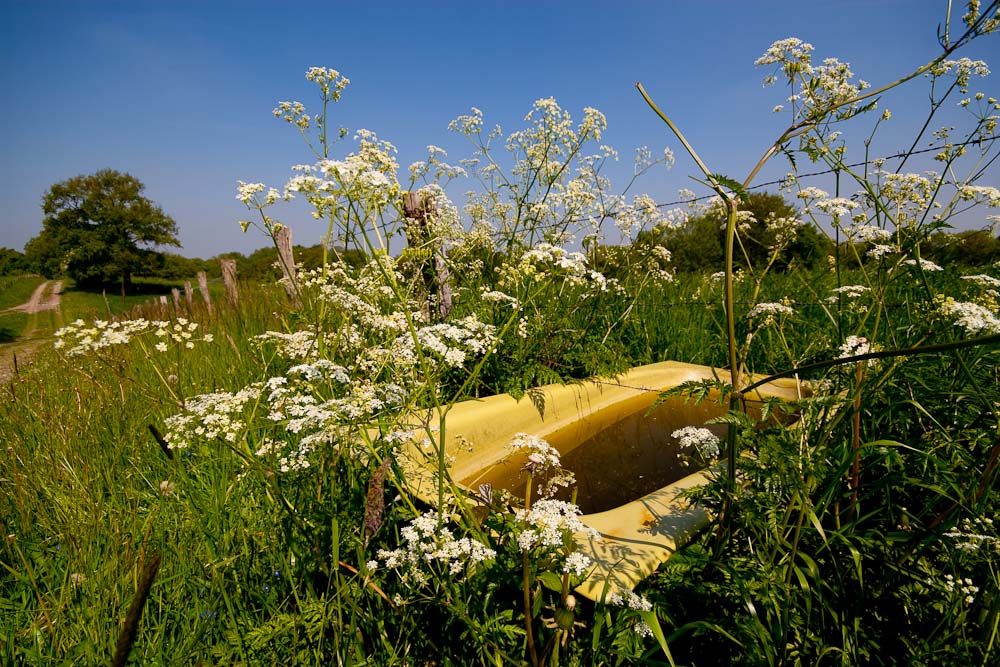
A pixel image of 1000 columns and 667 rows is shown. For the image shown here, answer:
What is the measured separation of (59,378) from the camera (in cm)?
334

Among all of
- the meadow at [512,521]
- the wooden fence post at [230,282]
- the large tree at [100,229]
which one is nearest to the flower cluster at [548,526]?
the meadow at [512,521]

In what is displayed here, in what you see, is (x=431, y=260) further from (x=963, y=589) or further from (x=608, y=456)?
(x=963, y=589)

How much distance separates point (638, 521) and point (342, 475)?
38.9 inches

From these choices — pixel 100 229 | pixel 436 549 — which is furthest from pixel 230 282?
pixel 100 229

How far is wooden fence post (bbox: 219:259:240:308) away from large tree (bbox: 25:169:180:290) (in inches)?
1179

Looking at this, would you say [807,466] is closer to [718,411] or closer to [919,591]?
[919,591]

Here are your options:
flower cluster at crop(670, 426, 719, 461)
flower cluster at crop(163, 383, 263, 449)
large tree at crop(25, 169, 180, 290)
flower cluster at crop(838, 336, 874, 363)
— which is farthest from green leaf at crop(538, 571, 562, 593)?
large tree at crop(25, 169, 180, 290)

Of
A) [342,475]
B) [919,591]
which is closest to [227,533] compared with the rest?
[342,475]

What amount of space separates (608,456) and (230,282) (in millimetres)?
5268

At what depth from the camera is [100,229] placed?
29641 mm

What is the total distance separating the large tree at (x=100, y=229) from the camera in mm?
28406

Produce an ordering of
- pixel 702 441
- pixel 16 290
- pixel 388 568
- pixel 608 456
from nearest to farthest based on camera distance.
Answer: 1. pixel 388 568
2. pixel 702 441
3. pixel 608 456
4. pixel 16 290

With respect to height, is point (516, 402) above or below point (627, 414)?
above

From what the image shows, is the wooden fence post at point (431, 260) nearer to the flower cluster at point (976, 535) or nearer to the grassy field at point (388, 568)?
the grassy field at point (388, 568)
